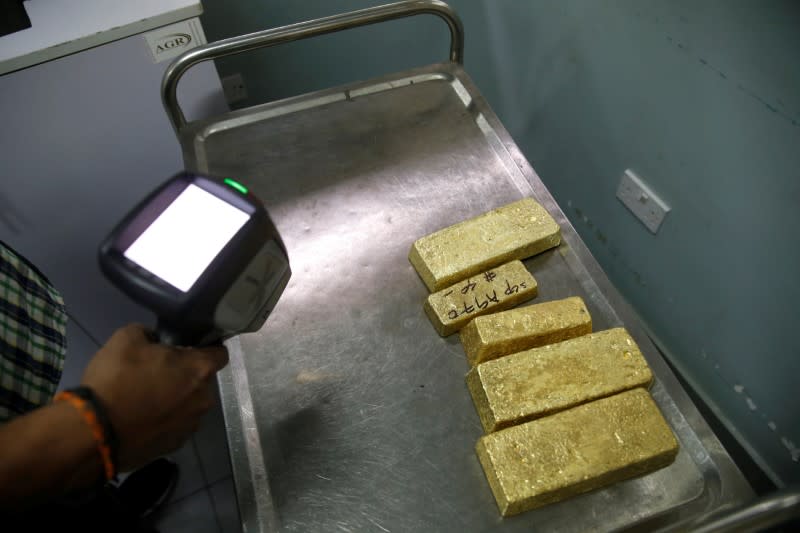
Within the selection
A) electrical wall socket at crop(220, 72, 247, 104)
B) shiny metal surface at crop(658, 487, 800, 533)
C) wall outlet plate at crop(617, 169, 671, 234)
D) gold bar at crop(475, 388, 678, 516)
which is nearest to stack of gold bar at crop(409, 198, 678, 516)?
gold bar at crop(475, 388, 678, 516)

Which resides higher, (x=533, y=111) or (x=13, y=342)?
(x=13, y=342)

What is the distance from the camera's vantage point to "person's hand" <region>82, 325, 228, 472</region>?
19.6 inches

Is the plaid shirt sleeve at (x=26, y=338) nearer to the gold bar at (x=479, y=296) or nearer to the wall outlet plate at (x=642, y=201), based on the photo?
the gold bar at (x=479, y=296)

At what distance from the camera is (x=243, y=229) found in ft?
1.89

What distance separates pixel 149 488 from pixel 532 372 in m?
1.04

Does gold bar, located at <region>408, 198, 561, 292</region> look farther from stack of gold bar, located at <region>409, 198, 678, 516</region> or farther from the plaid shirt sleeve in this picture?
→ the plaid shirt sleeve

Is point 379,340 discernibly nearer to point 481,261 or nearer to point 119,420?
point 481,261

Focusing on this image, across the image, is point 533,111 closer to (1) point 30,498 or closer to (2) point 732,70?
(2) point 732,70

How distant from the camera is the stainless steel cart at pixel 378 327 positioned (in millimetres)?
622

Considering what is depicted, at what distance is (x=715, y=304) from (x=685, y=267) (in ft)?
0.33

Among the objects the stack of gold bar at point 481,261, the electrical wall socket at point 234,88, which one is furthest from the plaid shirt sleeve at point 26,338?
the electrical wall socket at point 234,88

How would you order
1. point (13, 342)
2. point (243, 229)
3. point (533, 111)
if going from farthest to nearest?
point (533, 111)
point (13, 342)
point (243, 229)

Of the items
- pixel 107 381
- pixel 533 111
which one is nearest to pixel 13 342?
pixel 107 381

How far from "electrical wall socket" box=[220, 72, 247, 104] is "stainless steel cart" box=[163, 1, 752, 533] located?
2.17 feet
